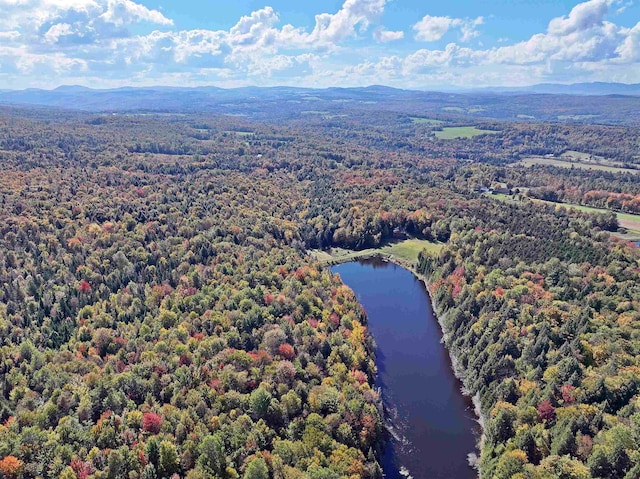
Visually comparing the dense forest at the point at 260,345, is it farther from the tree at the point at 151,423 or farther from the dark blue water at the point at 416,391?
the dark blue water at the point at 416,391

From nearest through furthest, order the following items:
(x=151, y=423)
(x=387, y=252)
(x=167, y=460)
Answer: (x=167, y=460)
(x=151, y=423)
(x=387, y=252)

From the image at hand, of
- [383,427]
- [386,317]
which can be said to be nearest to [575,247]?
[386,317]

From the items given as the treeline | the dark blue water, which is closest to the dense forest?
the treeline

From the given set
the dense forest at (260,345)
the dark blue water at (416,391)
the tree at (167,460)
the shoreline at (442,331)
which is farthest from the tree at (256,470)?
the shoreline at (442,331)

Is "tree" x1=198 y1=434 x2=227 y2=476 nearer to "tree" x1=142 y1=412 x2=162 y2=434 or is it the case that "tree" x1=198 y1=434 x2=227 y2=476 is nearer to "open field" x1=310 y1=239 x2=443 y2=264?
"tree" x1=142 y1=412 x2=162 y2=434

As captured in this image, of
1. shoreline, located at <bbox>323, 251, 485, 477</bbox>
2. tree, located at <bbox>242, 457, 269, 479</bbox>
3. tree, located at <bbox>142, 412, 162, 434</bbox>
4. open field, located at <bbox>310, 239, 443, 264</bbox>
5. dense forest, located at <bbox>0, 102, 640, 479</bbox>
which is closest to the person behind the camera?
tree, located at <bbox>242, 457, 269, 479</bbox>

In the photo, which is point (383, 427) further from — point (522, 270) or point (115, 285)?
point (115, 285)

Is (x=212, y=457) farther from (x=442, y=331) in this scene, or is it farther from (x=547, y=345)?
(x=442, y=331)

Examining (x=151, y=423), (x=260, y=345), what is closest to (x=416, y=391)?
(x=260, y=345)
